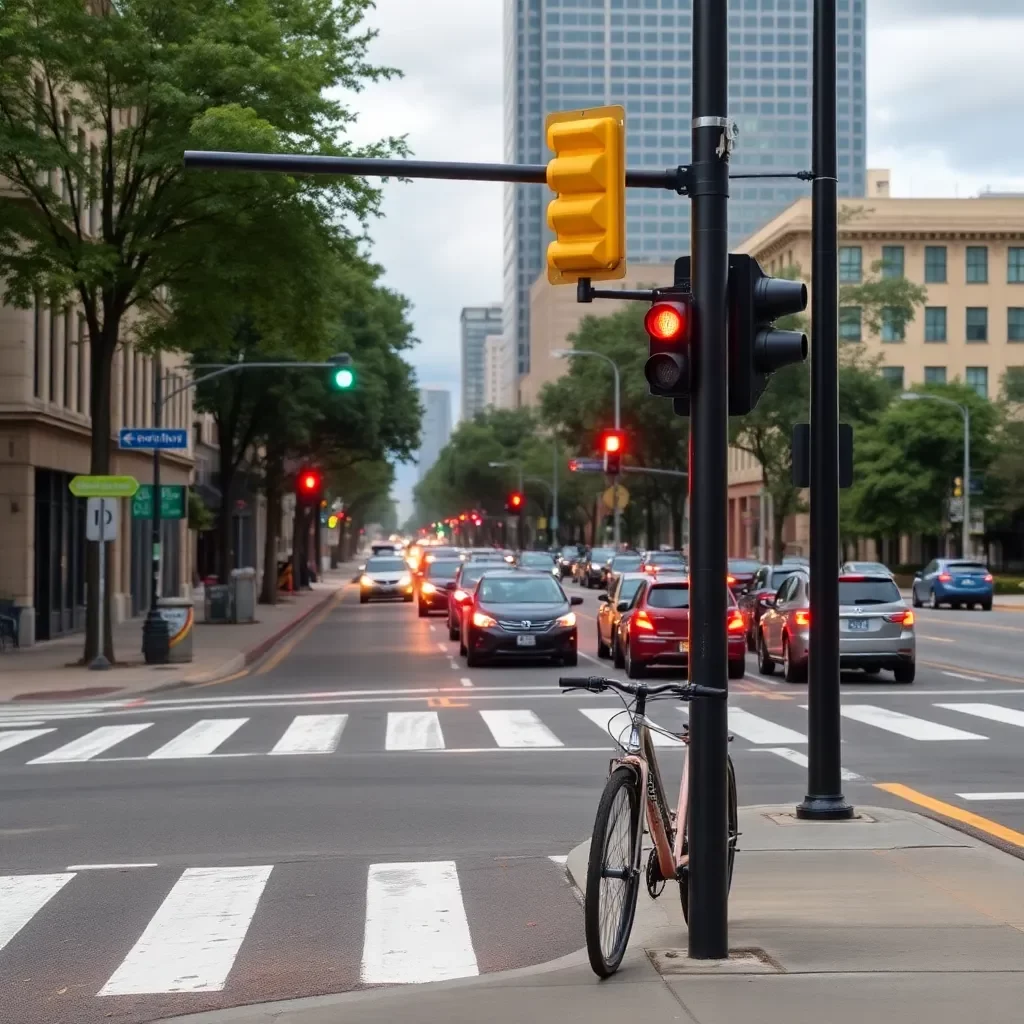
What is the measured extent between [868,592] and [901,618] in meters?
0.69

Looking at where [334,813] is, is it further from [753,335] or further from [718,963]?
[753,335]

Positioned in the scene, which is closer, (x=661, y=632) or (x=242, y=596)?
(x=661, y=632)

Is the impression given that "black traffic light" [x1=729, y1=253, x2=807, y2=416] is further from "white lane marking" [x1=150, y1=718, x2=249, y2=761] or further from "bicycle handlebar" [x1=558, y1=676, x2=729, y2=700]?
"white lane marking" [x1=150, y1=718, x2=249, y2=761]

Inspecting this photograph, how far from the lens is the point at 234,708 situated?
72.0 ft

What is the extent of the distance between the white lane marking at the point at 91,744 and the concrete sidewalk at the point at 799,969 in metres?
8.16

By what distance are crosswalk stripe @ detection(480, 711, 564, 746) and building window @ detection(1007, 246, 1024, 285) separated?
284 feet

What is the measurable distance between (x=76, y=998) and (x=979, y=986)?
3.66 metres

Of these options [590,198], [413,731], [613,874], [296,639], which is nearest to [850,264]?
[296,639]

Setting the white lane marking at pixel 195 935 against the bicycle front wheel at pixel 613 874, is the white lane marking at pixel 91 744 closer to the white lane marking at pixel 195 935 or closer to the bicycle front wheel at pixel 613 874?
the white lane marking at pixel 195 935

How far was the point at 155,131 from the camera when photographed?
1078 inches

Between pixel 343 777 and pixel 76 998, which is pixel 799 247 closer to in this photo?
pixel 343 777

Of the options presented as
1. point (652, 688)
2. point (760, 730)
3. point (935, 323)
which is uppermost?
point (935, 323)

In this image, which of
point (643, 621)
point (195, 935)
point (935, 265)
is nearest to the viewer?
point (195, 935)

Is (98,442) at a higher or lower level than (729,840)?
higher
